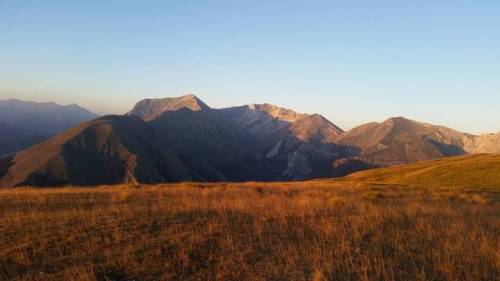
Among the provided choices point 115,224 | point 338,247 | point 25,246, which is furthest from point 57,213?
point 338,247

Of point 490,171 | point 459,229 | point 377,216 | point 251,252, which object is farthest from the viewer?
point 490,171

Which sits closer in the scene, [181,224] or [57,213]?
[181,224]

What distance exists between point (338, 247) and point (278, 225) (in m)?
3.08

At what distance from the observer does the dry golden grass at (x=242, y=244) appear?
9328 mm

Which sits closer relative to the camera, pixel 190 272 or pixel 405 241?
pixel 190 272

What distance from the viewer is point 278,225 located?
45.4ft

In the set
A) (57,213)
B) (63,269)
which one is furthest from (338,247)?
(57,213)

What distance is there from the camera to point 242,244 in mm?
11453

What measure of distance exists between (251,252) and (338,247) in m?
2.28

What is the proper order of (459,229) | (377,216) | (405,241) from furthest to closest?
1. (377,216)
2. (459,229)
3. (405,241)

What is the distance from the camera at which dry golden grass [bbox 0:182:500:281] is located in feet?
30.6

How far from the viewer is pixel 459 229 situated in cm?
1310

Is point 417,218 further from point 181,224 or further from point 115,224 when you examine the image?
point 115,224

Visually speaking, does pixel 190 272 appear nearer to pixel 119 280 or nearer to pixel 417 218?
pixel 119 280
